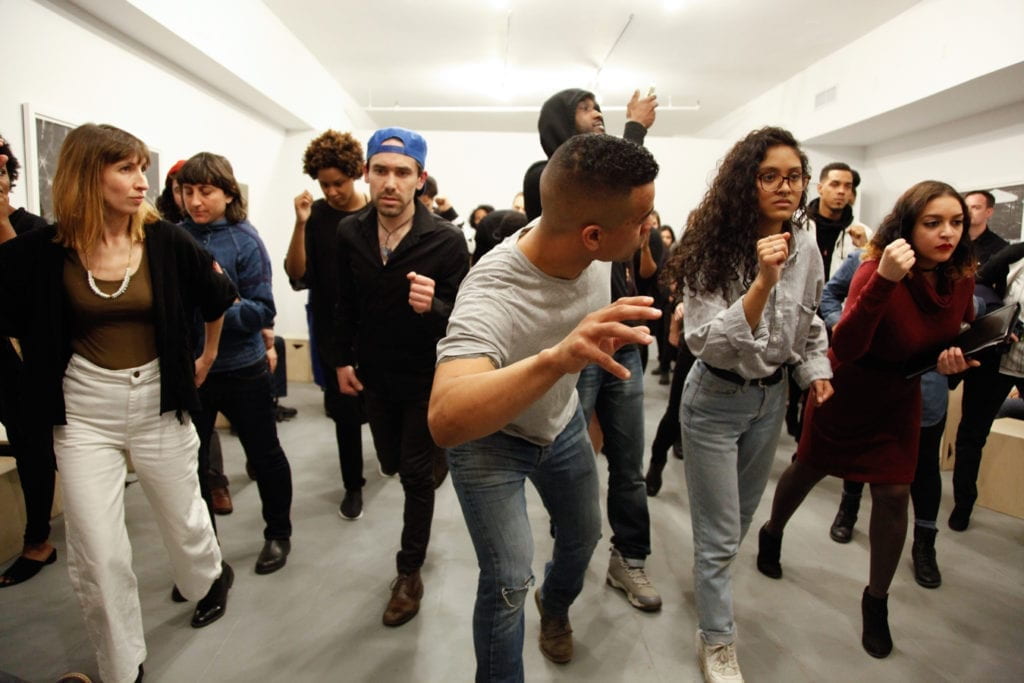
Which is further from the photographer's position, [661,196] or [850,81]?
[661,196]

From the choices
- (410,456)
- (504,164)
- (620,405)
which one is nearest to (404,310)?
(410,456)

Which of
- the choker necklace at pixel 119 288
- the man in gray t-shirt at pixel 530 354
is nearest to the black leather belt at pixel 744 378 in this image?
the man in gray t-shirt at pixel 530 354

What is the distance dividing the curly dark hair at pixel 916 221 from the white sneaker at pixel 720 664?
144cm

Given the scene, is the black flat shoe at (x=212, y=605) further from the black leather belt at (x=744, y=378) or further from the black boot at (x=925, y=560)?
the black boot at (x=925, y=560)

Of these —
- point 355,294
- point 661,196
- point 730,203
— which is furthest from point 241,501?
point 661,196

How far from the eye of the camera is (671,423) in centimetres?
311

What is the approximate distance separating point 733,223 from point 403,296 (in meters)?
1.17

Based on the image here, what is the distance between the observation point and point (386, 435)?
219cm

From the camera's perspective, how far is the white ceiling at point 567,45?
222 inches

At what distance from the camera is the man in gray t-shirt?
899 mm

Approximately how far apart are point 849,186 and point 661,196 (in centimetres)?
502

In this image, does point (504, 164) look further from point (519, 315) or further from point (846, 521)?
point (519, 315)

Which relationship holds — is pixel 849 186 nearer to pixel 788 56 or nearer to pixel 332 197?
pixel 332 197

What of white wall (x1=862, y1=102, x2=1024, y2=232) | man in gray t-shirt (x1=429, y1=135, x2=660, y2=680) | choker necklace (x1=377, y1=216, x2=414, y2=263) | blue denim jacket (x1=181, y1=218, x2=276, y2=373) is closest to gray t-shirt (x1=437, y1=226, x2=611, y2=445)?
man in gray t-shirt (x1=429, y1=135, x2=660, y2=680)
